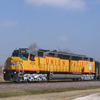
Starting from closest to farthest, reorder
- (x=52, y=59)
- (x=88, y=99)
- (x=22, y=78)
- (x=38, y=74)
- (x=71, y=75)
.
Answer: (x=88, y=99)
(x=22, y=78)
(x=38, y=74)
(x=52, y=59)
(x=71, y=75)

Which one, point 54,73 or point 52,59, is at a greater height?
point 52,59

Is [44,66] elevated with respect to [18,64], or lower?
lower

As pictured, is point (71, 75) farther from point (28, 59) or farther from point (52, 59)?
point (28, 59)

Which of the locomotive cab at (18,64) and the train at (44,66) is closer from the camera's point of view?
the locomotive cab at (18,64)

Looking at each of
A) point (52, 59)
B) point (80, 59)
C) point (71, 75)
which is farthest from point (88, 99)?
point (80, 59)

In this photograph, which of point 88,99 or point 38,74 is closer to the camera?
point 88,99

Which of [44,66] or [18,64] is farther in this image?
[44,66]

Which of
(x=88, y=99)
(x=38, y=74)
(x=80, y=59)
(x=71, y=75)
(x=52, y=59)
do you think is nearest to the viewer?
(x=88, y=99)

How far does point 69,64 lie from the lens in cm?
2530

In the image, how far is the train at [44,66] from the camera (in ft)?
63.3

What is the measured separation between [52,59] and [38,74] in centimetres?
301

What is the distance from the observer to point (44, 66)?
21.6 metres

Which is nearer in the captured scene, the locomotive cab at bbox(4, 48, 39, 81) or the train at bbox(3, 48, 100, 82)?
the locomotive cab at bbox(4, 48, 39, 81)

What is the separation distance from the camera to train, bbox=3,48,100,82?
63.3 ft
